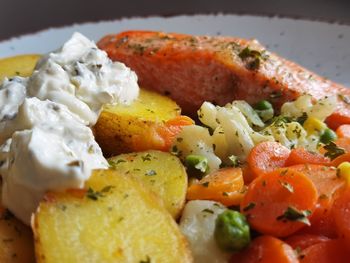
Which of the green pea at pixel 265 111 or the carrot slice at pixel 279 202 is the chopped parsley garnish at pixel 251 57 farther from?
the carrot slice at pixel 279 202

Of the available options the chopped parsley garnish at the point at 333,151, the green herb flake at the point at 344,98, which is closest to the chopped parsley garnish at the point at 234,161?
the chopped parsley garnish at the point at 333,151

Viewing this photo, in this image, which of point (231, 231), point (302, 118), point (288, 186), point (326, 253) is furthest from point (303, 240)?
point (302, 118)

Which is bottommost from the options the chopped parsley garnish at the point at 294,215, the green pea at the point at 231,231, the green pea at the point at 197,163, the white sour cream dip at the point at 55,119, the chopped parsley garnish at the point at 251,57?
the green pea at the point at 231,231

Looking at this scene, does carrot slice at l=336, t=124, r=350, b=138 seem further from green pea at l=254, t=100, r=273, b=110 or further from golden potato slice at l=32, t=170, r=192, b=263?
golden potato slice at l=32, t=170, r=192, b=263

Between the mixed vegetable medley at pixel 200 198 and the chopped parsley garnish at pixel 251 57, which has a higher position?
the chopped parsley garnish at pixel 251 57

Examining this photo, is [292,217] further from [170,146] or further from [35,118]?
[35,118]

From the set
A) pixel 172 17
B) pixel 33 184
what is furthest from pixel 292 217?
pixel 172 17

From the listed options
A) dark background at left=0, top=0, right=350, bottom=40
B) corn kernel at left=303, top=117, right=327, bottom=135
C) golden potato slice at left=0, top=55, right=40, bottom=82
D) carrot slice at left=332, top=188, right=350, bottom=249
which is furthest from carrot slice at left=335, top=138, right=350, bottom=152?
dark background at left=0, top=0, right=350, bottom=40

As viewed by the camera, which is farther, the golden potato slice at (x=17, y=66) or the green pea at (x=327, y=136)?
the golden potato slice at (x=17, y=66)

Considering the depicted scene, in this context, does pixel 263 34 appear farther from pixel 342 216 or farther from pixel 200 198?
pixel 342 216
